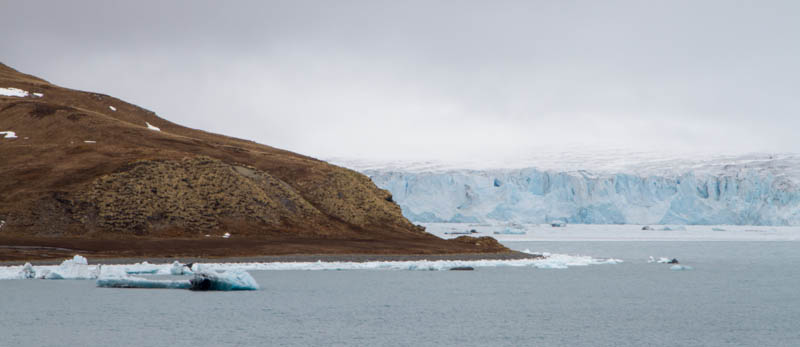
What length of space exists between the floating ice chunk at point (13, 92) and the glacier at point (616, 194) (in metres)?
39.7

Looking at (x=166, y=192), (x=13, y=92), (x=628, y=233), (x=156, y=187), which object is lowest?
(x=628, y=233)

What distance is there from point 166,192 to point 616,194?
55.9 metres

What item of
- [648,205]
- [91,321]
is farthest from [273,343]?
[648,205]

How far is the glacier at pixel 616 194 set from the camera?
93.8m

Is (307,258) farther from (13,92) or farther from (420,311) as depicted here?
(13,92)

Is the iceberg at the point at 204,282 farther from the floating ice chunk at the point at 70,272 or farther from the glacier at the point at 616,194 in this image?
the glacier at the point at 616,194

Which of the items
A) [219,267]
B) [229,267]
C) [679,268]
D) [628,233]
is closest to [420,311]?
[219,267]

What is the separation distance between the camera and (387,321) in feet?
76.6

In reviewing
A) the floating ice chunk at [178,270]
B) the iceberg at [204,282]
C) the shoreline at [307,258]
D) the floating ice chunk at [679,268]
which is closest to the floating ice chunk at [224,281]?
the iceberg at [204,282]

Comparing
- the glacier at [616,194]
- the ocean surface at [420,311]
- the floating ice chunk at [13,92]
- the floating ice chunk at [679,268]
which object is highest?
the floating ice chunk at [13,92]

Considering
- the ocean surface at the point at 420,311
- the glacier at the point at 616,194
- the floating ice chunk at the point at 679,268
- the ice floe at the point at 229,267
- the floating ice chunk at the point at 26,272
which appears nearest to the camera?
the ocean surface at the point at 420,311

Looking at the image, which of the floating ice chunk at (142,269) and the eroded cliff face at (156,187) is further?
the eroded cliff face at (156,187)

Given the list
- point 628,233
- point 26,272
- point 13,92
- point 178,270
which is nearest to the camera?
point 26,272

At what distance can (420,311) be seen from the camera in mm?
25625
